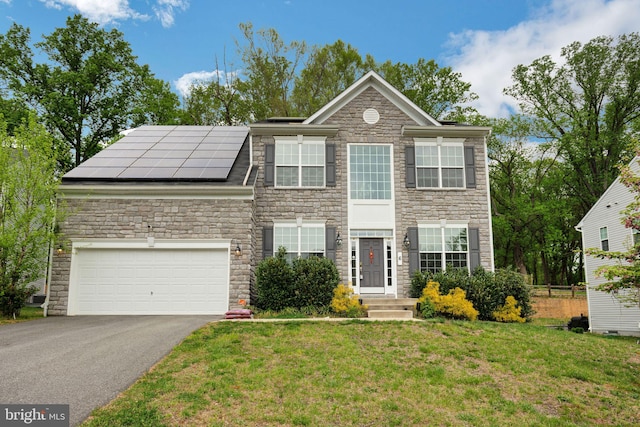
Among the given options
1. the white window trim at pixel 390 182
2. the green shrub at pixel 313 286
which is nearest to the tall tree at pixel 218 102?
the white window trim at pixel 390 182

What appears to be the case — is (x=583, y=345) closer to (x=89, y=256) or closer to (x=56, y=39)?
(x=89, y=256)

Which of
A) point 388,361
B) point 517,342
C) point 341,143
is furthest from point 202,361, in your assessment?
point 341,143

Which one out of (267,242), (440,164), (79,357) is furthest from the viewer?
(440,164)

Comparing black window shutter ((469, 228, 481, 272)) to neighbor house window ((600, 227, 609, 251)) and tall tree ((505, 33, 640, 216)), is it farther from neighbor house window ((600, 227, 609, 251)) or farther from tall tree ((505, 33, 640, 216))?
tall tree ((505, 33, 640, 216))

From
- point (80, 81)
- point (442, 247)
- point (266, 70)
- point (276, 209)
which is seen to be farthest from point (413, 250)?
point (80, 81)

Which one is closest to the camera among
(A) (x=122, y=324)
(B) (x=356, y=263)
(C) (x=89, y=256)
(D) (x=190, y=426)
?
(D) (x=190, y=426)

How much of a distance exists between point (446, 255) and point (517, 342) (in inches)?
211

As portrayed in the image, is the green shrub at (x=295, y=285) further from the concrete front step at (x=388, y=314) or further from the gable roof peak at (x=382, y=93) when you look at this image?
the gable roof peak at (x=382, y=93)

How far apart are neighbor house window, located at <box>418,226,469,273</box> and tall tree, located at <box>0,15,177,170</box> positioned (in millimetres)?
19325

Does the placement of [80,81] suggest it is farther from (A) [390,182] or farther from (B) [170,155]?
(A) [390,182]

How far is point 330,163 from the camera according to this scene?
590 inches

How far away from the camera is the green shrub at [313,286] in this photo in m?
12.5

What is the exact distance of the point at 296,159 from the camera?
15086 millimetres

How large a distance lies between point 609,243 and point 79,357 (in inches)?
737
